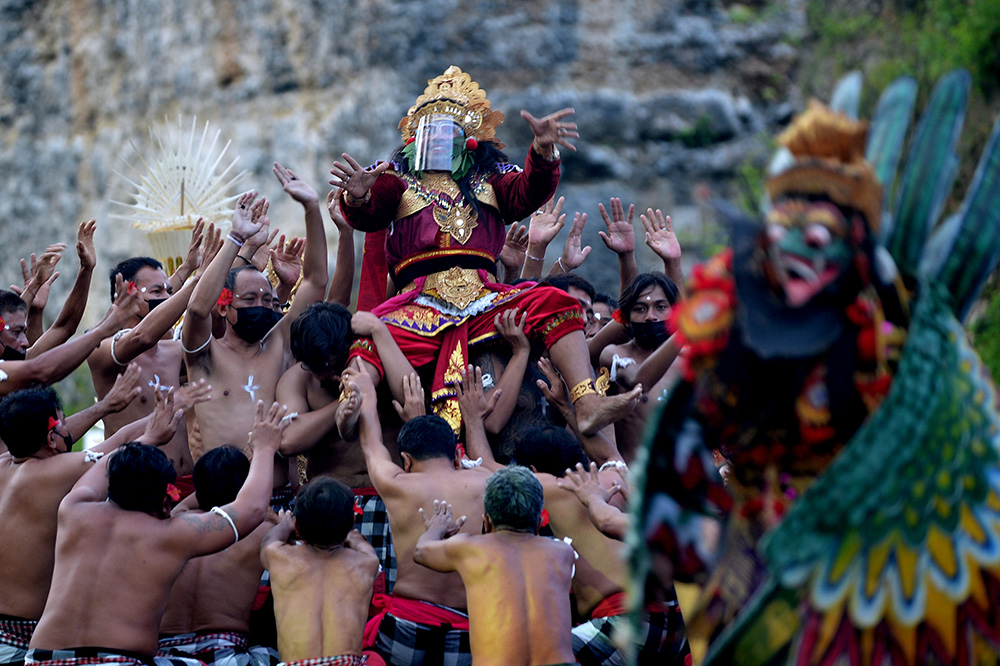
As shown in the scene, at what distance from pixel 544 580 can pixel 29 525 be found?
2.20 metres

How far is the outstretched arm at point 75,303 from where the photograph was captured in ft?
18.8

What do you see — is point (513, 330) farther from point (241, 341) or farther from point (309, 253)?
point (241, 341)

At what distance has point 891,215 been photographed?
229cm

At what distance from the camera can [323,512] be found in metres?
4.02

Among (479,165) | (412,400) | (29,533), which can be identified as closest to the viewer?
(29,533)

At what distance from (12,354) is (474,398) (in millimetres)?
2590

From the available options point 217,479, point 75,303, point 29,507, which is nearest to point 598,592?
point 217,479

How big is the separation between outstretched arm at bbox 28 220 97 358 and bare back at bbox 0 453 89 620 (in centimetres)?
132

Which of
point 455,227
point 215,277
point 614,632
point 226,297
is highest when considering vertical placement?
point 455,227

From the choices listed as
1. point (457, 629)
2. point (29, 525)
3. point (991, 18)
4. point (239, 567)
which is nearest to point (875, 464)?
point (457, 629)

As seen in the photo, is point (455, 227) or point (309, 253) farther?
point (309, 253)

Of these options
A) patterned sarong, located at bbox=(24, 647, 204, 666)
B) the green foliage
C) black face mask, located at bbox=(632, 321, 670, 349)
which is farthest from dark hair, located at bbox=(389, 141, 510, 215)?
the green foliage

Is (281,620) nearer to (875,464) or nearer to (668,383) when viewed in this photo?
(668,383)

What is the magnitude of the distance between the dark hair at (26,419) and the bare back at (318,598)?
1.20 metres
